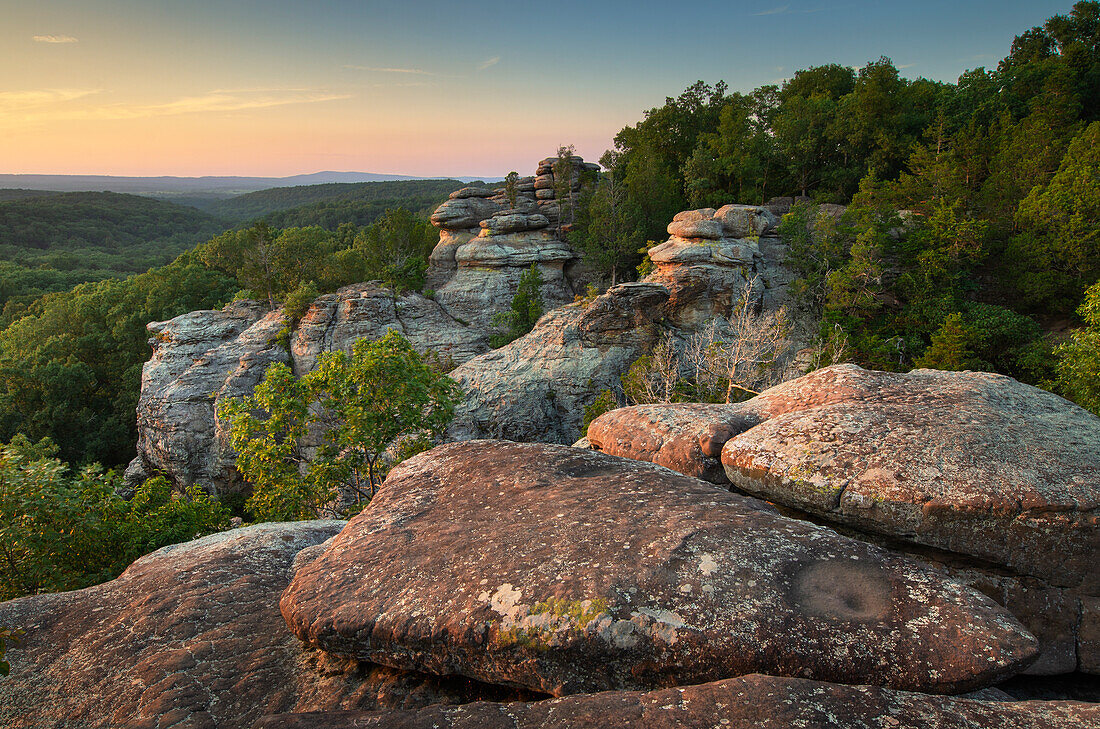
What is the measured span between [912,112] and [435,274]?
43.9m

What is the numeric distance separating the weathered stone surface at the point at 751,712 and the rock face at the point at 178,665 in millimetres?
872

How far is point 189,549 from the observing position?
22.1 ft

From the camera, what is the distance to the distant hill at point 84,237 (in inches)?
2616

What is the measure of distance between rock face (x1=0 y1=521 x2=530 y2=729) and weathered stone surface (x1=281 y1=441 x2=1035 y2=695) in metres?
0.32

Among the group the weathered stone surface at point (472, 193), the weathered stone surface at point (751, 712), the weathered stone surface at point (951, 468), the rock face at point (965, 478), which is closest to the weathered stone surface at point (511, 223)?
the weathered stone surface at point (472, 193)

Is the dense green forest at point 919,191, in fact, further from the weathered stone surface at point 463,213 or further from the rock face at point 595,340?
the weathered stone surface at point 463,213

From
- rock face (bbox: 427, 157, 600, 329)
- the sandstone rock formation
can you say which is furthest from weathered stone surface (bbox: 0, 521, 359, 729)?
rock face (bbox: 427, 157, 600, 329)

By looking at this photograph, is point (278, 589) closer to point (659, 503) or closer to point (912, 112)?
point (659, 503)

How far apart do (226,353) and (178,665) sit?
3142cm

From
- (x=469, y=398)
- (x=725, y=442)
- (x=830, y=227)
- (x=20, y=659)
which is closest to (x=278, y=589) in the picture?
(x=20, y=659)

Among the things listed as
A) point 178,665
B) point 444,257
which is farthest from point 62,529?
point 444,257

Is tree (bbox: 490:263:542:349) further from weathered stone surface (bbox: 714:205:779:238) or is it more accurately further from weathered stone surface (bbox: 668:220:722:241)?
weathered stone surface (bbox: 714:205:779:238)

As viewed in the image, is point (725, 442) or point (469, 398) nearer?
point (725, 442)

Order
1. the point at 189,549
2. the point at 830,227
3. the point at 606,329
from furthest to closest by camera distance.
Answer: the point at 830,227 < the point at 606,329 < the point at 189,549
